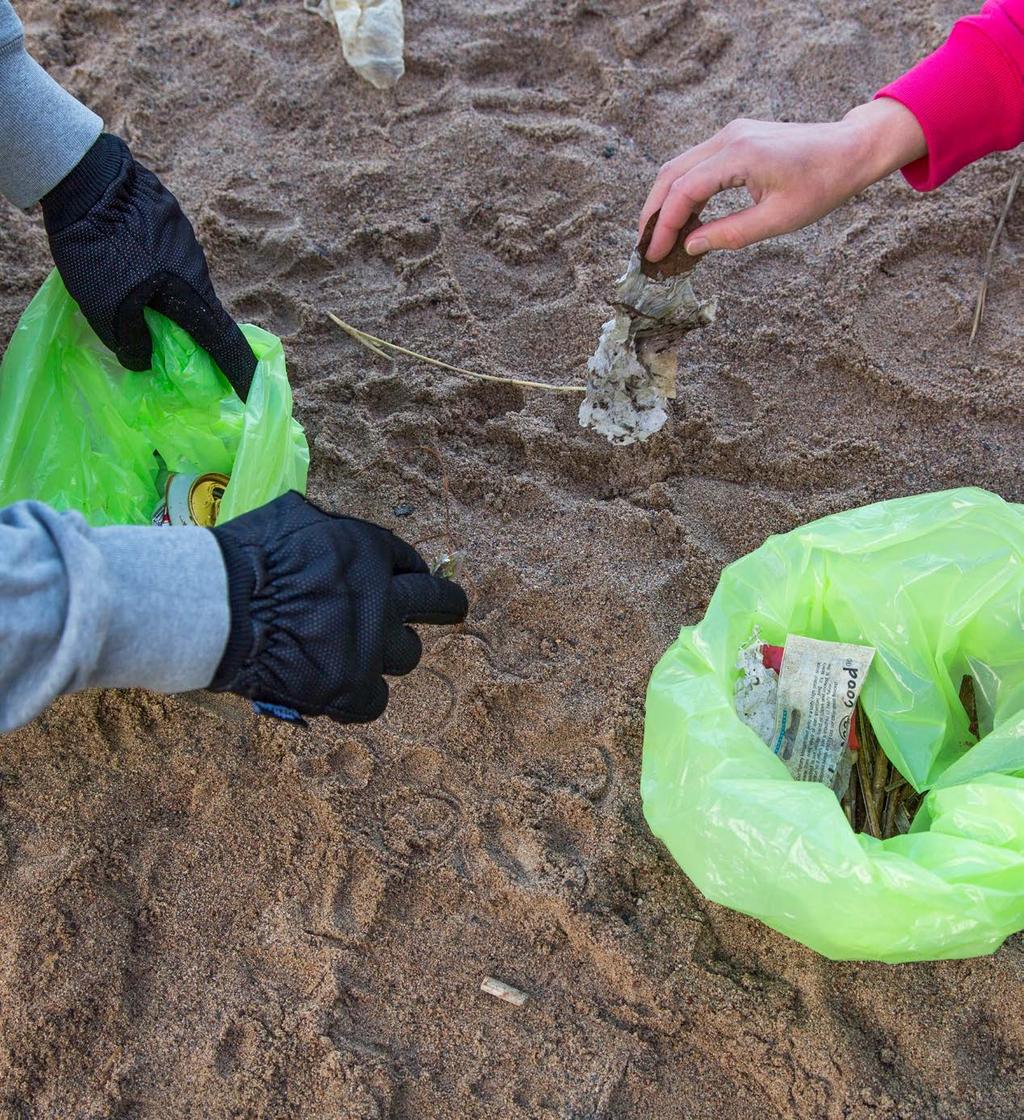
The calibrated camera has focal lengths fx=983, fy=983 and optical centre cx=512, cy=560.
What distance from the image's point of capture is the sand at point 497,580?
972 millimetres

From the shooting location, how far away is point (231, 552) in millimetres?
884

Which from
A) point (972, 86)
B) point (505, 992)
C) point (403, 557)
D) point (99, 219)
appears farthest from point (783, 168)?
point (505, 992)

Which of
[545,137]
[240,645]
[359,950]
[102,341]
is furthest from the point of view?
[545,137]

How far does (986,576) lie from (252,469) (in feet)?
2.83

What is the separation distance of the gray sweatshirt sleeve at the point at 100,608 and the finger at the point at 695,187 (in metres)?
0.60

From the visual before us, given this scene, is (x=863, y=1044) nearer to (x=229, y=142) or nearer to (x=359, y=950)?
(x=359, y=950)

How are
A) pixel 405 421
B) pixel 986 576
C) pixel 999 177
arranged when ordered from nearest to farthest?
pixel 986 576, pixel 405 421, pixel 999 177

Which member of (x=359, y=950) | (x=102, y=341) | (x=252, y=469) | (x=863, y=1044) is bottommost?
(x=863, y=1044)

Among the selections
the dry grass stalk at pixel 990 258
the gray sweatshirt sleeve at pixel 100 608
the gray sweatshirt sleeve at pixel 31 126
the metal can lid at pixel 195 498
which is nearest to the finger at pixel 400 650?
the gray sweatshirt sleeve at pixel 100 608

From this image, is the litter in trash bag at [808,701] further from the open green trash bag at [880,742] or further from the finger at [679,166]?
the finger at [679,166]

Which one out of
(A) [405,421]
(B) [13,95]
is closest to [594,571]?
(A) [405,421]

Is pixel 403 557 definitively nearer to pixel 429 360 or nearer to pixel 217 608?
pixel 217 608

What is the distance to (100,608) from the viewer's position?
78 cm

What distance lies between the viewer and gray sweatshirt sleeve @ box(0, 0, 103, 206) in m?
1.12
